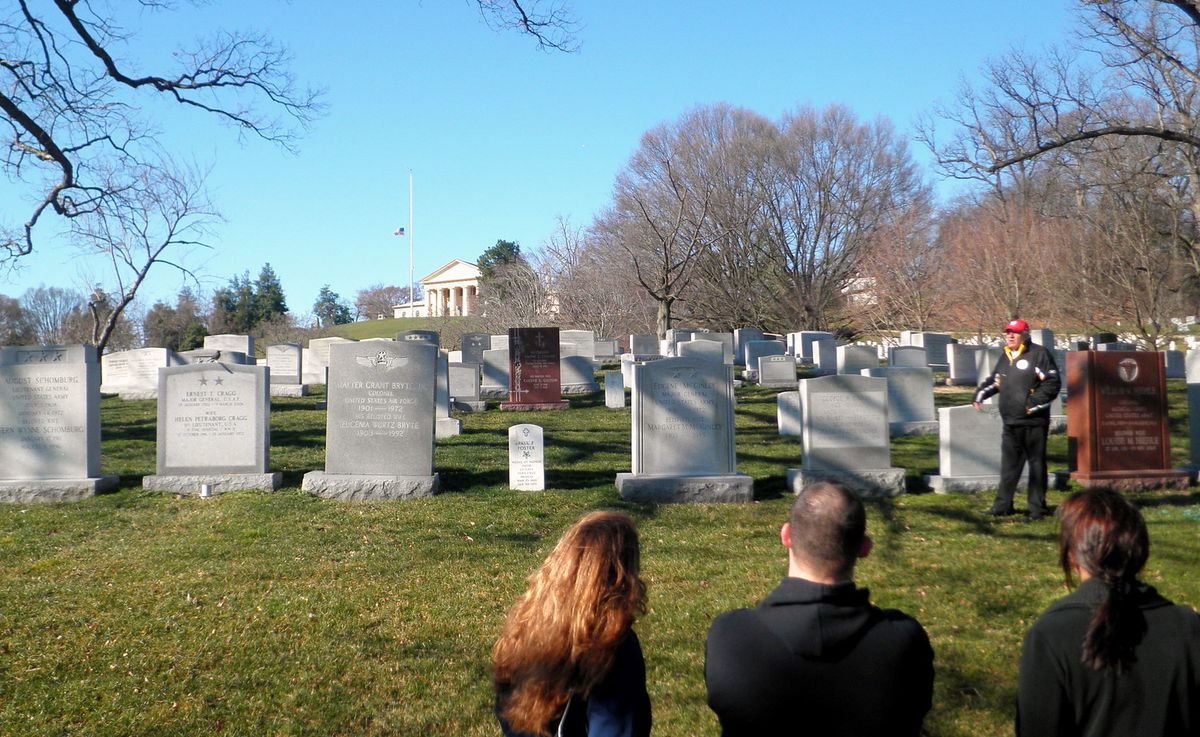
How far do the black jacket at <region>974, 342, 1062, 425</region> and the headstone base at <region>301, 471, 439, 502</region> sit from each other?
5903 mm

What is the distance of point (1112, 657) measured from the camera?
2465mm

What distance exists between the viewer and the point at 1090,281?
2234 cm

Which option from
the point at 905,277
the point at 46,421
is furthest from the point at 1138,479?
the point at 905,277

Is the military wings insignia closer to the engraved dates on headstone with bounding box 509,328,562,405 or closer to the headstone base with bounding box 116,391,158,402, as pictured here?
the engraved dates on headstone with bounding box 509,328,562,405

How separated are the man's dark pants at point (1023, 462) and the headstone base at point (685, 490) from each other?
252cm

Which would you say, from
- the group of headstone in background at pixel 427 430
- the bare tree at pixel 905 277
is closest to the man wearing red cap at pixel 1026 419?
the group of headstone in background at pixel 427 430

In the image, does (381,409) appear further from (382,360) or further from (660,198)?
(660,198)

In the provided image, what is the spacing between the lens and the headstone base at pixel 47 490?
1020 cm

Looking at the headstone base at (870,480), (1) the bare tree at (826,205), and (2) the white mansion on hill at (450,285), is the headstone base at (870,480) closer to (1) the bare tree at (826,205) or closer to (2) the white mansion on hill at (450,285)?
(1) the bare tree at (826,205)

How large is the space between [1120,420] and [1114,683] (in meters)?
9.29

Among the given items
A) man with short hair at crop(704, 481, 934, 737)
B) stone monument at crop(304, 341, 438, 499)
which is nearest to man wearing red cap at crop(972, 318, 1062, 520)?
stone monument at crop(304, 341, 438, 499)

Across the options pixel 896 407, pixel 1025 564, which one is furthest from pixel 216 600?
pixel 896 407

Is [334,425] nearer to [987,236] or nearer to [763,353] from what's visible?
[763,353]

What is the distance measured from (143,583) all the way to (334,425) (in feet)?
11.6
